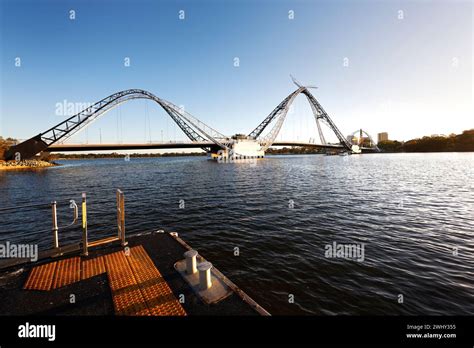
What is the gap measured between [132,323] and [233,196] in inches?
720

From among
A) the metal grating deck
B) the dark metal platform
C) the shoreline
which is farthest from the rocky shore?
the metal grating deck

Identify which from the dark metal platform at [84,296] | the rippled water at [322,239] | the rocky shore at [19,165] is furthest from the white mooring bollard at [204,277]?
the rocky shore at [19,165]

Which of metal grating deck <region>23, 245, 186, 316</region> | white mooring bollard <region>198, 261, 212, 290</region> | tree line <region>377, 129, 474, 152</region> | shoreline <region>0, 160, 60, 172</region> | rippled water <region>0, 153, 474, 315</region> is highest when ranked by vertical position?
tree line <region>377, 129, 474, 152</region>

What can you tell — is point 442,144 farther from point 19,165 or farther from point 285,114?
point 19,165

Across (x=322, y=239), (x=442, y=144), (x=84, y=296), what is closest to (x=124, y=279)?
(x=84, y=296)

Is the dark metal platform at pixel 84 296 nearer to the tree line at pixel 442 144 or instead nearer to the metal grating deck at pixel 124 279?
the metal grating deck at pixel 124 279

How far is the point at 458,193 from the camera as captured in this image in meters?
22.0

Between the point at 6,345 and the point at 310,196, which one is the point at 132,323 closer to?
the point at 6,345

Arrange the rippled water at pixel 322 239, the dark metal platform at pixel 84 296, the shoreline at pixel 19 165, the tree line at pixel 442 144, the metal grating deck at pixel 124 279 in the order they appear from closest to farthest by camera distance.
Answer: the dark metal platform at pixel 84 296
the metal grating deck at pixel 124 279
the rippled water at pixel 322 239
the shoreline at pixel 19 165
the tree line at pixel 442 144

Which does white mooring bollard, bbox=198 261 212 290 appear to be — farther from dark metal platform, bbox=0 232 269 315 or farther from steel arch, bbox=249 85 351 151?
steel arch, bbox=249 85 351 151

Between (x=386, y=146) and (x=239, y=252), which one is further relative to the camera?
(x=386, y=146)

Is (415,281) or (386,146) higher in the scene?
(386,146)

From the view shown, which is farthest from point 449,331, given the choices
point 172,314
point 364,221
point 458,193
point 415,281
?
point 458,193

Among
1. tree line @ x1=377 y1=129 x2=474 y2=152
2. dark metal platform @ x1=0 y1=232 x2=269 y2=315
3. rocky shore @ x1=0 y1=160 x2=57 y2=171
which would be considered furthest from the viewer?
tree line @ x1=377 y1=129 x2=474 y2=152
